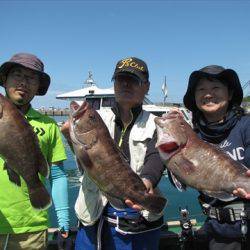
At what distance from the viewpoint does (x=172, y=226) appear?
6684 millimetres

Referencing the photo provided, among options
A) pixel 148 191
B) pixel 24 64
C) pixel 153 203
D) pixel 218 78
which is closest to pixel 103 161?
pixel 148 191

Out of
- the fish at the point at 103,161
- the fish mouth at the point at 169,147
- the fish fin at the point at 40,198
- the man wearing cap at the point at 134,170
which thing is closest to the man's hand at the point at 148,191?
the fish at the point at 103,161

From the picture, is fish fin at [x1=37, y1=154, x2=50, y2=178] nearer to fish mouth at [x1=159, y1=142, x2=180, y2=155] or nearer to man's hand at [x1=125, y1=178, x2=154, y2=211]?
man's hand at [x1=125, y1=178, x2=154, y2=211]

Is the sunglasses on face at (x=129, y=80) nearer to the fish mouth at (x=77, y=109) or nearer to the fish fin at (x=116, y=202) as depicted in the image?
the fish mouth at (x=77, y=109)

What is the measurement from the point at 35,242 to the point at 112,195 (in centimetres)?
134

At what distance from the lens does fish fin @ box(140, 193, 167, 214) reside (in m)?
3.95

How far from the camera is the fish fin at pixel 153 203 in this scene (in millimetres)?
3947

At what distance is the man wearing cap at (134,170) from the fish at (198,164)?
1.14 feet

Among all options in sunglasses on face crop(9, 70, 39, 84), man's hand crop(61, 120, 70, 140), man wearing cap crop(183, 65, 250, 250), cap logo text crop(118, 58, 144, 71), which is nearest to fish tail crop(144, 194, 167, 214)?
man wearing cap crop(183, 65, 250, 250)

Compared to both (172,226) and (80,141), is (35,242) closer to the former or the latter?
(80,141)

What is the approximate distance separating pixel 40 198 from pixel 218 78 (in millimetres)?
→ 2363

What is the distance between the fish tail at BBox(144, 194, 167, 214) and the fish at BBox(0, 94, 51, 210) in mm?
1055

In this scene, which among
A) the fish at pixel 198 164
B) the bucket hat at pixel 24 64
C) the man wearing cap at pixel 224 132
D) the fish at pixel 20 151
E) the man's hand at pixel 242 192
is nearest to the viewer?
the fish at pixel 20 151

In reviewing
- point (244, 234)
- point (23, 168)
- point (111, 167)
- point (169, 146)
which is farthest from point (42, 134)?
point (244, 234)
